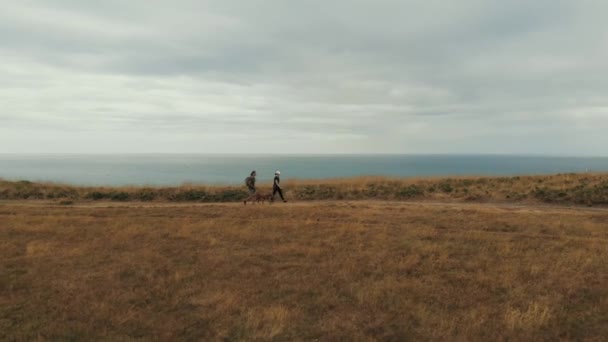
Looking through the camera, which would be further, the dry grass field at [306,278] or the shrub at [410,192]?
the shrub at [410,192]

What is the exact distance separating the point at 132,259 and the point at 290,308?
21.8 ft

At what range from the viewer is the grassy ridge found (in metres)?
26.7

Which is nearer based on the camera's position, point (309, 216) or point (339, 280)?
point (339, 280)

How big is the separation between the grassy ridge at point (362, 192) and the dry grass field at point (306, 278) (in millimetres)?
7458

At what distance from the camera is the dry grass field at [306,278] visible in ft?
25.7

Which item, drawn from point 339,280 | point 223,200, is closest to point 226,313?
point 339,280

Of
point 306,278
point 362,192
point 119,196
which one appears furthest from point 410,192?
point 119,196

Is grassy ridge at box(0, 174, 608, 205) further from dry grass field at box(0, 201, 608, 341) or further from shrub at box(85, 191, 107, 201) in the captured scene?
dry grass field at box(0, 201, 608, 341)

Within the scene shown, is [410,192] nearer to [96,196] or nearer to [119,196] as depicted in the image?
[119,196]

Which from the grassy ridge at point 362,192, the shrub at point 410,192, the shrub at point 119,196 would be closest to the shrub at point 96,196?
the grassy ridge at point 362,192

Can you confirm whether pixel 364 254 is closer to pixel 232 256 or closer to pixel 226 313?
pixel 232 256

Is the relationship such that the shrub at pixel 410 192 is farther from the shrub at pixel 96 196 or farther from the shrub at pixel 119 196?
the shrub at pixel 96 196

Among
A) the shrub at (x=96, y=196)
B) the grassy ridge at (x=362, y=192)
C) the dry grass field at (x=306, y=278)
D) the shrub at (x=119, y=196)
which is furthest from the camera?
the shrub at (x=96, y=196)

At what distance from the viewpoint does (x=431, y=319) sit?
814cm
